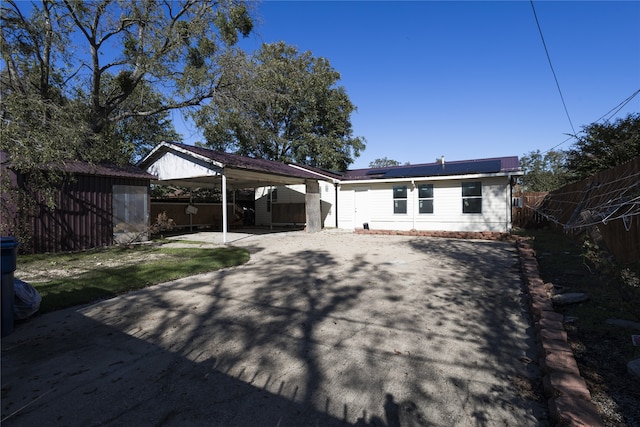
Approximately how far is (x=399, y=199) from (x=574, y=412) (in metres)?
15.0

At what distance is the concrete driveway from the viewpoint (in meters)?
2.40

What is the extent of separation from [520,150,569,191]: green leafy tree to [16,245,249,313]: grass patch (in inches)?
1556

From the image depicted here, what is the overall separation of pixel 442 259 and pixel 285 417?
7.14 m

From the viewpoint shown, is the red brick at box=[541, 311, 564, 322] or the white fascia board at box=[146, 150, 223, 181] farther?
the white fascia board at box=[146, 150, 223, 181]

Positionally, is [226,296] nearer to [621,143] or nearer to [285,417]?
[285,417]

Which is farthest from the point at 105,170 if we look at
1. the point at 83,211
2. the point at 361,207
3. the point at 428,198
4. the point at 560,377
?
the point at 428,198

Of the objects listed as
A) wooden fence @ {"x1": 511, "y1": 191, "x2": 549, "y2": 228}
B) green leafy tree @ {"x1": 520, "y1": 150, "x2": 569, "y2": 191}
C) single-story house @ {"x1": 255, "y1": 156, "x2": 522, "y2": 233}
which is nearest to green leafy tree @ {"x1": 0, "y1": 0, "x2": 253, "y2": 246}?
single-story house @ {"x1": 255, "y1": 156, "x2": 522, "y2": 233}

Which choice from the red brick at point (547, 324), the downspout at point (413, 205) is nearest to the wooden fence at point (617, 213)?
the red brick at point (547, 324)

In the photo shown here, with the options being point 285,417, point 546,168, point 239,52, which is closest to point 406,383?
point 285,417

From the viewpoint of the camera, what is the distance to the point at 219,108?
14.6 meters

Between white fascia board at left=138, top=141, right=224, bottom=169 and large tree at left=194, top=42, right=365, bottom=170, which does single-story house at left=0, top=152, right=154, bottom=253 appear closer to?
white fascia board at left=138, top=141, right=224, bottom=169

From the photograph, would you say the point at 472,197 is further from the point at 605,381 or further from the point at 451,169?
the point at 605,381

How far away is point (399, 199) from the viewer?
16.7 meters

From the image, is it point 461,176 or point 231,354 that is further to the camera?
point 461,176
